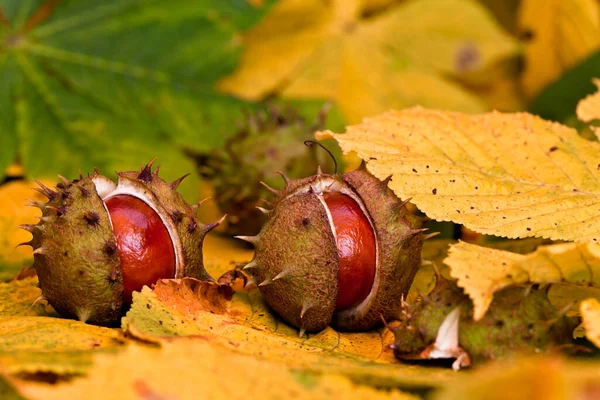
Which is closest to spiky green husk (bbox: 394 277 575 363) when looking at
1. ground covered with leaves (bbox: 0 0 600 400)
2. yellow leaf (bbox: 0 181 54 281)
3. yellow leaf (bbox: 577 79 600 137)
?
ground covered with leaves (bbox: 0 0 600 400)

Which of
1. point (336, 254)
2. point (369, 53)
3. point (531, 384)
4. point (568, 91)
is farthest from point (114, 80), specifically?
point (531, 384)

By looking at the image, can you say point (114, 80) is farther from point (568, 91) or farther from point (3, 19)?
point (568, 91)

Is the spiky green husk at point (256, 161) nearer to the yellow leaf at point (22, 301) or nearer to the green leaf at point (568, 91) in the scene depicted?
the yellow leaf at point (22, 301)

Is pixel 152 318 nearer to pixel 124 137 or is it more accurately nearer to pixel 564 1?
pixel 124 137

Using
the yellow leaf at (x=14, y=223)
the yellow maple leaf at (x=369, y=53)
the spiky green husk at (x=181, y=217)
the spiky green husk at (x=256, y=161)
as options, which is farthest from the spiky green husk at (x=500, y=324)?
the yellow maple leaf at (x=369, y=53)

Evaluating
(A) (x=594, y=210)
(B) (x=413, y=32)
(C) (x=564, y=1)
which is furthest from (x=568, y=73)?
(A) (x=594, y=210)

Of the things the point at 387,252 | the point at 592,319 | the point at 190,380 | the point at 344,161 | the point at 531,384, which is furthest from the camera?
the point at 344,161

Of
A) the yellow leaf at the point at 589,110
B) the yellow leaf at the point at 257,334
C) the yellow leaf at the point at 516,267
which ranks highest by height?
the yellow leaf at the point at 589,110
